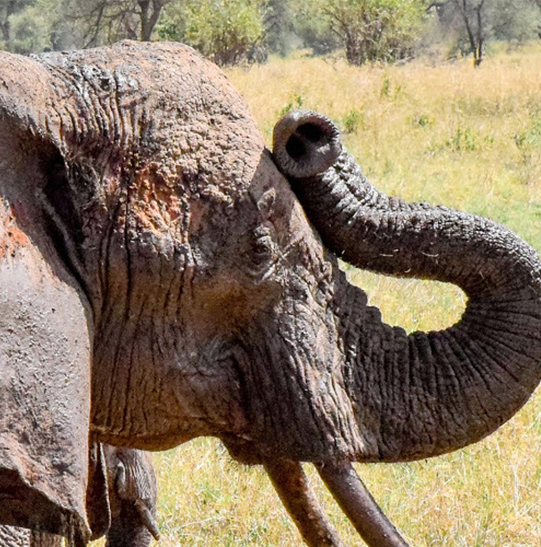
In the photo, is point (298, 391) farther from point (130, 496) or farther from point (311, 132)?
point (130, 496)

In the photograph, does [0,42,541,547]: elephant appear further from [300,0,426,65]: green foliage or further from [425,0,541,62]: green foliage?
[425,0,541,62]: green foliage

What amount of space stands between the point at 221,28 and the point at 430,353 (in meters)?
20.2

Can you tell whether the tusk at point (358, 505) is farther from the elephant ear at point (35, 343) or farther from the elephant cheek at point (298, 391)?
the elephant ear at point (35, 343)

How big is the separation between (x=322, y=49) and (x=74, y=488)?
1282 inches

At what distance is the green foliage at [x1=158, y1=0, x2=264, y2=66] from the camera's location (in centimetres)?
2158

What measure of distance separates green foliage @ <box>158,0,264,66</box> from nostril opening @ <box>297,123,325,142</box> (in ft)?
64.7

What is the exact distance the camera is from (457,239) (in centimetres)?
203

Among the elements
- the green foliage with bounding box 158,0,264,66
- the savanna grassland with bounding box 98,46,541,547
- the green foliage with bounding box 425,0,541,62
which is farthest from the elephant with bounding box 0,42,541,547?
the green foliage with bounding box 425,0,541,62

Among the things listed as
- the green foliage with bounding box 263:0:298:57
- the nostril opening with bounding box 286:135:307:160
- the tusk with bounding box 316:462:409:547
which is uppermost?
the nostril opening with bounding box 286:135:307:160

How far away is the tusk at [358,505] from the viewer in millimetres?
1971

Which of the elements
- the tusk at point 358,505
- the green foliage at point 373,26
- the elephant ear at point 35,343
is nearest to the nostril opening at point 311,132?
the elephant ear at point 35,343

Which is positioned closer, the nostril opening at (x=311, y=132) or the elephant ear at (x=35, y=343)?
the elephant ear at (x=35, y=343)

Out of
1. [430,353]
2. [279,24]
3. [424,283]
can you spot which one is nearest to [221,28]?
[279,24]

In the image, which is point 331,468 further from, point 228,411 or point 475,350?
point 475,350
